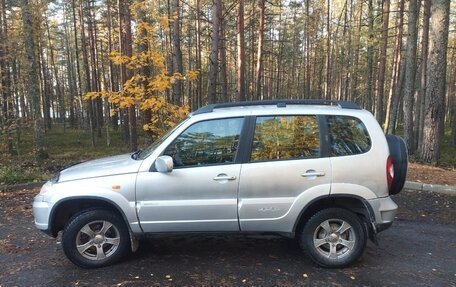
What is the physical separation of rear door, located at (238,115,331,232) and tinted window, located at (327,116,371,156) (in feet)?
0.56

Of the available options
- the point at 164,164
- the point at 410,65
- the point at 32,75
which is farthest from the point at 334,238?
the point at 32,75

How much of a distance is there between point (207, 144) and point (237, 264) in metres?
1.54

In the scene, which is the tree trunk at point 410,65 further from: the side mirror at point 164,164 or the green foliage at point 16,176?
the green foliage at point 16,176

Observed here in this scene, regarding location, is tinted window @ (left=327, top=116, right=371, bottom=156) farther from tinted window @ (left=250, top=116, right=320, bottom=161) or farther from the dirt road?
the dirt road

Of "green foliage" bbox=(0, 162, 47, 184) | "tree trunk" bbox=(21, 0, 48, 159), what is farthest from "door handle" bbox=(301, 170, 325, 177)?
"tree trunk" bbox=(21, 0, 48, 159)

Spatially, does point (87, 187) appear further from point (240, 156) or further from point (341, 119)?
point (341, 119)

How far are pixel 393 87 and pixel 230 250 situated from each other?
18446 millimetres

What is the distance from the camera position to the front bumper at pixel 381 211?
15.0 ft

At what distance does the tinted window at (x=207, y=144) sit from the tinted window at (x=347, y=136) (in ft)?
3.77

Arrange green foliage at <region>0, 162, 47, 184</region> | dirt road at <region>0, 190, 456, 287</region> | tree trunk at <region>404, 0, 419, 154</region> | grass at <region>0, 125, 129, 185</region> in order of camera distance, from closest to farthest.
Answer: dirt road at <region>0, 190, 456, 287</region>, green foliage at <region>0, 162, 47, 184</region>, grass at <region>0, 125, 129, 185</region>, tree trunk at <region>404, 0, 419, 154</region>

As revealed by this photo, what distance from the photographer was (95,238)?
187 inches

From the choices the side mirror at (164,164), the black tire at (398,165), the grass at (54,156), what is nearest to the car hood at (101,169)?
the side mirror at (164,164)

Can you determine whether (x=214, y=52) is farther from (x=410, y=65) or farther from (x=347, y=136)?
(x=347, y=136)

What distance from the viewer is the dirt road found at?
14.2ft
